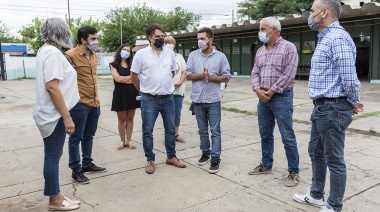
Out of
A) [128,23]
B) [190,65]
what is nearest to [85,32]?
[190,65]

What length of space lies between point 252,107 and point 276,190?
5982mm

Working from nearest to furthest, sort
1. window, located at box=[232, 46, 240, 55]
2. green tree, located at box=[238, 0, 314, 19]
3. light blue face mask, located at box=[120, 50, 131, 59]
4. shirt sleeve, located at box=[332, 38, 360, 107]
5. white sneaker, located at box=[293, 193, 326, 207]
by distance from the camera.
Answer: shirt sleeve, located at box=[332, 38, 360, 107], white sneaker, located at box=[293, 193, 326, 207], light blue face mask, located at box=[120, 50, 131, 59], window, located at box=[232, 46, 240, 55], green tree, located at box=[238, 0, 314, 19]

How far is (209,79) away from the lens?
4391mm

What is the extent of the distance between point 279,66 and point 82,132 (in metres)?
2.34

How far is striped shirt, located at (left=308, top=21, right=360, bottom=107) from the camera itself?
9.17 feet

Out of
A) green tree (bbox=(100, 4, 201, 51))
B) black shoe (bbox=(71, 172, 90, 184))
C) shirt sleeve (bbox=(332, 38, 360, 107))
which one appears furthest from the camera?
green tree (bbox=(100, 4, 201, 51))

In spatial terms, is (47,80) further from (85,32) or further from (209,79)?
(209,79)

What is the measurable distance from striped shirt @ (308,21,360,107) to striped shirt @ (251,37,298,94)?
0.74 metres

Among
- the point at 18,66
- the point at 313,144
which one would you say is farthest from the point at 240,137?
the point at 18,66

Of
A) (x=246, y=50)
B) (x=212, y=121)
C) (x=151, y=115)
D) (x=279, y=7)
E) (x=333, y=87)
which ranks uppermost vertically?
(x=279, y=7)

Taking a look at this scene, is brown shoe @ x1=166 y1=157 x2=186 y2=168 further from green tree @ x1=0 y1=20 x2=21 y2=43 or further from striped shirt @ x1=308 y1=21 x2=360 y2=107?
green tree @ x1=0 y1=20 x2=21 y2=43

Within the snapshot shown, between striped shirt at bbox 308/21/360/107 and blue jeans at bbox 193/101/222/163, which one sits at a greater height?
striped shirt at bbox 308/21/360/107

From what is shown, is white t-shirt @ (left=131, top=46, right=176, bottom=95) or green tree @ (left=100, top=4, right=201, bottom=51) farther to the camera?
green tree @ (left=100, top=4, right=201, bottom=51)

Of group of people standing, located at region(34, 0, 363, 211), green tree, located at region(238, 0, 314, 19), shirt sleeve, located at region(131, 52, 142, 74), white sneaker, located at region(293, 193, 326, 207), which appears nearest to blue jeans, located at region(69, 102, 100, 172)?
group of people standing, located at region(34, 0, 363, 211)
